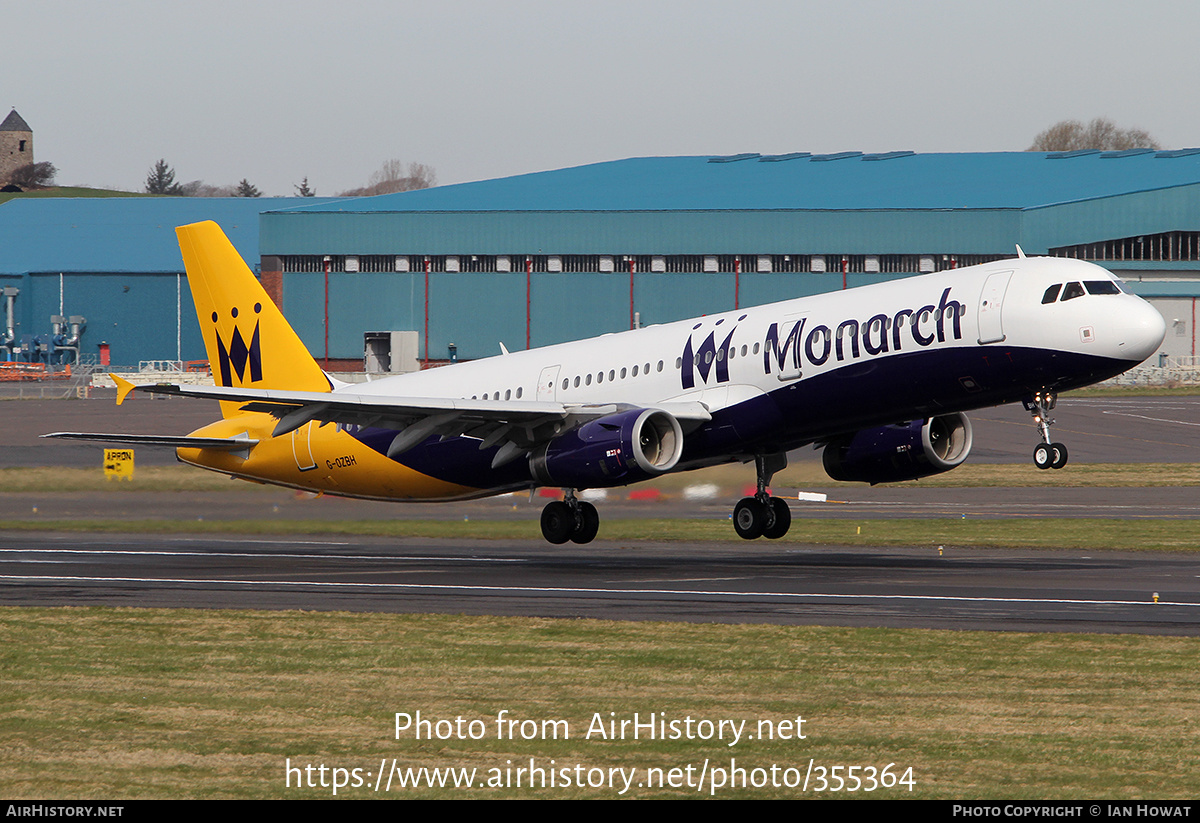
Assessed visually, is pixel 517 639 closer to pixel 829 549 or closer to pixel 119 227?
pixel 829 549

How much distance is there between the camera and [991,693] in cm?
1755

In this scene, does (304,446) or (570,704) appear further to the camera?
(304,446)

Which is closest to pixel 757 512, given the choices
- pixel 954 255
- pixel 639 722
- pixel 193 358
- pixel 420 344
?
pixel 639 722

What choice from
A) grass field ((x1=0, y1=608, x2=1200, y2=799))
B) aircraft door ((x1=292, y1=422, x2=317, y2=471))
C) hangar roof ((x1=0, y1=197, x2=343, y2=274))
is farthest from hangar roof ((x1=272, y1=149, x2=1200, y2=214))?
grass field ((x1=0, y1=608, x2=1200, y2=799))

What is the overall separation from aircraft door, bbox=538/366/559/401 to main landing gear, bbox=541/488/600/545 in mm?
2427

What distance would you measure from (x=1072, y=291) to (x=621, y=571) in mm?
11377

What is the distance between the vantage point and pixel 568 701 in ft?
56.5

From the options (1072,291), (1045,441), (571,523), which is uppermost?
(1072,291)

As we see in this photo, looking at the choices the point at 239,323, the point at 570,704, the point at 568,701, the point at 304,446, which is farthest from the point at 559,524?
the point at 570,704

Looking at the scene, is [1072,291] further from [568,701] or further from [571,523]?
[568,701]

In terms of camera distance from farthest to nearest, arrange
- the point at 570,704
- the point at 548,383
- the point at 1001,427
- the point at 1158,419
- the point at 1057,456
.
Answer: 1. the point at 1158,419
2. the point at 1001,427
3. the point at 548,383
4. the point at 1057,456
5. the point at 570,704

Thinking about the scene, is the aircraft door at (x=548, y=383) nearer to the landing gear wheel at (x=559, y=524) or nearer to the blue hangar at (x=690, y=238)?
the landing gear wheel at (x=559, y=524)

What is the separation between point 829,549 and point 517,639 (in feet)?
60.5

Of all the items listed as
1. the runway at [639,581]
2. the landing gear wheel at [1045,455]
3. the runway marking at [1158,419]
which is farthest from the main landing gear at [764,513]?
the runway marking at [1158,419]
